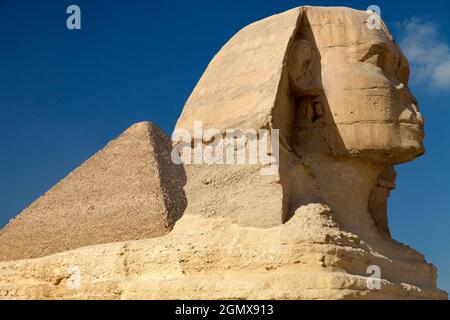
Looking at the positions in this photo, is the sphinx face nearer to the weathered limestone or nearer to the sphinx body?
the sphinx body

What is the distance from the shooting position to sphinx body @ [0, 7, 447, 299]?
20.2 ft

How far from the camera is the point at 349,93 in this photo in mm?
6797

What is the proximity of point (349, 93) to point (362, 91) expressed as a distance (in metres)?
0.10

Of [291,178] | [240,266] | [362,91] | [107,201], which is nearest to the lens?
[240,266]

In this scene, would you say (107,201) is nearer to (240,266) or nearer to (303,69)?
(303,69)

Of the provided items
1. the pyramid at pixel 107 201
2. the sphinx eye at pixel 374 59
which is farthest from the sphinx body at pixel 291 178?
the pyramid at pixel 107 201

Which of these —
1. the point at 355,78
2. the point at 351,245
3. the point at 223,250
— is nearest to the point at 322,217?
the point at 351,245

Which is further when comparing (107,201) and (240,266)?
(107,201)

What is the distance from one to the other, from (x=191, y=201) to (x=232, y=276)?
914 mm

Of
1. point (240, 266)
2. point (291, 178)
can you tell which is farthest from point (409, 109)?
point (240, 266)

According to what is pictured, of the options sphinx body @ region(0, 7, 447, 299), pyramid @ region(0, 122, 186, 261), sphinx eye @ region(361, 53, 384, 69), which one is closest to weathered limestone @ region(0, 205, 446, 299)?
sphinx body @ region(0, 7, 447, 299)

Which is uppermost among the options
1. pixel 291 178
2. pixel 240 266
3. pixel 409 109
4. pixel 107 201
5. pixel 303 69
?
pixel 107 201

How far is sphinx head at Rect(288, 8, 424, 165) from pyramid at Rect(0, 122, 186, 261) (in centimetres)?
4046

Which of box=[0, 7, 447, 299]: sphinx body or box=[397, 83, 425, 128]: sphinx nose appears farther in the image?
box=[397, 83, 425, 128]: sphinx nose
